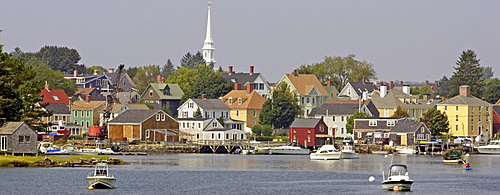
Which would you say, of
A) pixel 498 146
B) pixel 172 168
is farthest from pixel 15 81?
pixel 498 146

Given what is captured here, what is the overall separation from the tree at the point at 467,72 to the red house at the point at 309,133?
51.3 metres

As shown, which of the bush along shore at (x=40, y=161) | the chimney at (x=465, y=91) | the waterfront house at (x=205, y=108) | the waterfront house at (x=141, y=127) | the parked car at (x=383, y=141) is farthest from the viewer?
the chimney at (x=465, y=91)

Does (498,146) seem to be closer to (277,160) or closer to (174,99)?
(277,160)

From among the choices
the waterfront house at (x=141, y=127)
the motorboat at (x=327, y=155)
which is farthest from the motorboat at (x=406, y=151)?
the waterfront house at (x=141, y=127)

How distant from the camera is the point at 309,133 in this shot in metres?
129

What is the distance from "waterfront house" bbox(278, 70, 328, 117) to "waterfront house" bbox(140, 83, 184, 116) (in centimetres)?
1952

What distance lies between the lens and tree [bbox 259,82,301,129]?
14275 cm

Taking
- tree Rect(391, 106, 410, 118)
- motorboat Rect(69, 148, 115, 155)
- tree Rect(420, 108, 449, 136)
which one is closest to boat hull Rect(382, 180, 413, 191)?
motorboat Rect(69, 148, 115, 155)

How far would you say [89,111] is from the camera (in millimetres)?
146375

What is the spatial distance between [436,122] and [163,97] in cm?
5398

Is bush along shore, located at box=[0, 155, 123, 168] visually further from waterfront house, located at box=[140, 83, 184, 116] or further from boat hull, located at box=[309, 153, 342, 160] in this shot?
waterfront house, located at box=[140, 83, 184, 116]

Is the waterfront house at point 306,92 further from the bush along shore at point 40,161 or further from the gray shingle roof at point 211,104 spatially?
the bush along shore at point 40,161

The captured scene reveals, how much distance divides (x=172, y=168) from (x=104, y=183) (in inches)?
918

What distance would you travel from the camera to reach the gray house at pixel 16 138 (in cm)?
8350
